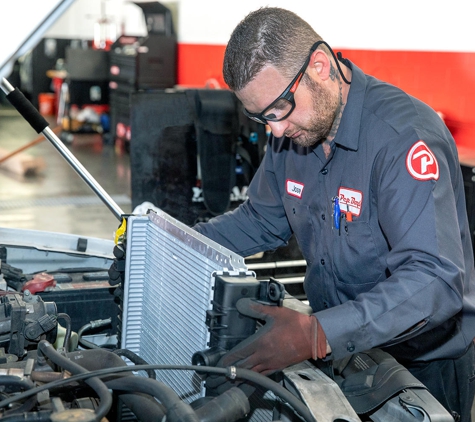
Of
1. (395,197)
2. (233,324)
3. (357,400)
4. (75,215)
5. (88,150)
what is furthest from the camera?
(88,150)

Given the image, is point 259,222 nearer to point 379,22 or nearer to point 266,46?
point 266,46

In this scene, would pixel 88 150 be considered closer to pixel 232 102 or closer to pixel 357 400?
pixel 232 102

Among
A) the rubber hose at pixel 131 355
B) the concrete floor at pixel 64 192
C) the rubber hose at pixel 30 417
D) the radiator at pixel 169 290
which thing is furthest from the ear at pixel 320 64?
the concrete floor at pixel 64 192

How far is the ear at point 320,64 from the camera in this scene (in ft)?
4.53

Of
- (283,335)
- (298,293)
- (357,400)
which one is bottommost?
(298,293)

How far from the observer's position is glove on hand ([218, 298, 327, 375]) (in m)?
1.06

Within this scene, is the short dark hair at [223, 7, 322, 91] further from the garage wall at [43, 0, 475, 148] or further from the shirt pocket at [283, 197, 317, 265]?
the garage wall at [43, 0, 475, 148]

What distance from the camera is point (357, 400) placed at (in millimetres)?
1215

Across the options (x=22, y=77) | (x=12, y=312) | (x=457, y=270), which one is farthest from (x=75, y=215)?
(x=22, y=77)

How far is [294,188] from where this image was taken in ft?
5.56

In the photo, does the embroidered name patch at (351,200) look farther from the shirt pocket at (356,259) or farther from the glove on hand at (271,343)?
the glove on hand at (271,343)

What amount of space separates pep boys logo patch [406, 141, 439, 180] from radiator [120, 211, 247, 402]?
436mm

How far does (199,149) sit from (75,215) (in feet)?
8.56

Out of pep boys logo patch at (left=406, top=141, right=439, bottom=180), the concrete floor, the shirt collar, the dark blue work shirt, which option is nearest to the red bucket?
the concrete floor
